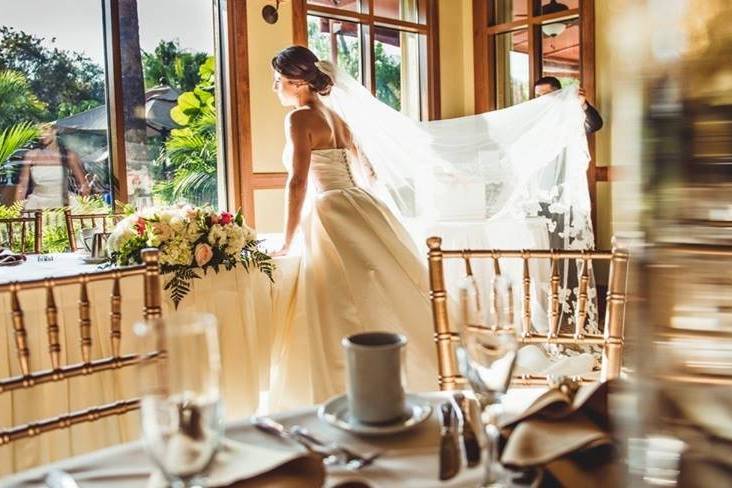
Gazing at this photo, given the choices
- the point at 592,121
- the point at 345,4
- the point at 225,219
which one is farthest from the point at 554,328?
the point at 345,4

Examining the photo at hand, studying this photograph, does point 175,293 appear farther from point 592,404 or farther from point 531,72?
point 531,72

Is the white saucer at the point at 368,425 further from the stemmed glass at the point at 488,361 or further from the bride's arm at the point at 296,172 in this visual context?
the bride's arm at the point at 296,172

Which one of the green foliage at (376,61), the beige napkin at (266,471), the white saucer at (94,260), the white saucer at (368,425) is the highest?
the green foliage at (376,61)

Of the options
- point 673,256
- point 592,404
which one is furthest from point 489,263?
point 673,256

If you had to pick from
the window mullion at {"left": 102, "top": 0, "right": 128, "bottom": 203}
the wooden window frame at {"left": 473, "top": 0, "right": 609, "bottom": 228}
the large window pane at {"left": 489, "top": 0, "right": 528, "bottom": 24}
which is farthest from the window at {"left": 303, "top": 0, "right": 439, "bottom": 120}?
the window mullion at {"left": 102, "top": 0, "right": 128, "bottom": 203}

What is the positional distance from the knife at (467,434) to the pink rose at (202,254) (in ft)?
5.60

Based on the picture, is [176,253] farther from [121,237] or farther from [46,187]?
[46,187]

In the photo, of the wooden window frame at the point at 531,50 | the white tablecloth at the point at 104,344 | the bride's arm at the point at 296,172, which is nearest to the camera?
the white tablecloth at the point at 104,344

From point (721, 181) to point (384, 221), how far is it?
9.48ft

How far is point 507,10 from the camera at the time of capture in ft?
19.8

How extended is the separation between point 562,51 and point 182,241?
4.16 m

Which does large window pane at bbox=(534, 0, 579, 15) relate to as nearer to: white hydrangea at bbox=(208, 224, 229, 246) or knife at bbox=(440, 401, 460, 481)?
white hydrangea at bbox=(208, 224, 229, 246)

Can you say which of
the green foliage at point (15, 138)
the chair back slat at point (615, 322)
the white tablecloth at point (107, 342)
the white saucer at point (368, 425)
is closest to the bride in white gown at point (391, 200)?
the white tablecloth at point (107, 342)

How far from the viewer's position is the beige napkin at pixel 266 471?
74 cm
